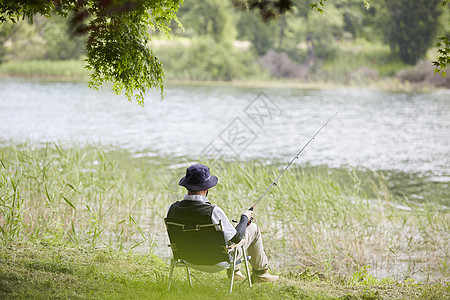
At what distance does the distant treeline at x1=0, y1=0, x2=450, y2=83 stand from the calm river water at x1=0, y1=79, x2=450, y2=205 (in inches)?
379

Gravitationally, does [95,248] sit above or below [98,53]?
below

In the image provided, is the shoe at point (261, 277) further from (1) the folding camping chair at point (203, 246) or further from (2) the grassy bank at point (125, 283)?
(1) the folding camping chair at point (203, 246)

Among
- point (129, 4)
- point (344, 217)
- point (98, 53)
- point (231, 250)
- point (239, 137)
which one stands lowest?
point (239, 137)

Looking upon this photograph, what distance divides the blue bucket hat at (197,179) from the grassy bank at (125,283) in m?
0.81

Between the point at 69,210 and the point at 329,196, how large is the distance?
3124 millimetres

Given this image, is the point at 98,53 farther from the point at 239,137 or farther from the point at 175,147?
the point at 239,137

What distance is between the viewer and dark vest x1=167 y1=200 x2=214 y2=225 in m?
3.55

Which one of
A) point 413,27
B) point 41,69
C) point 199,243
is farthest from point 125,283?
point 413,27

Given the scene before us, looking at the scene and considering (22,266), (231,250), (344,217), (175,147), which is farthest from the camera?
(175,147)

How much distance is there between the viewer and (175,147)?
613 inches

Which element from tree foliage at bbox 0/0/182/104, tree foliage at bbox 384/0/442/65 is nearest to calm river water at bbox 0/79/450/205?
tree foliage at bbox 0/0/182/104

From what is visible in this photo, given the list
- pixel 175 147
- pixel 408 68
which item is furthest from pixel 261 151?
pixel 408 68

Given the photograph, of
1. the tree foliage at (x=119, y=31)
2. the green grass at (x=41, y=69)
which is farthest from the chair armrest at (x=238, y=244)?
the green grass at (x=41, y=69)

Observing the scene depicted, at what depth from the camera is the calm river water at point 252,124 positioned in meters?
15.0
